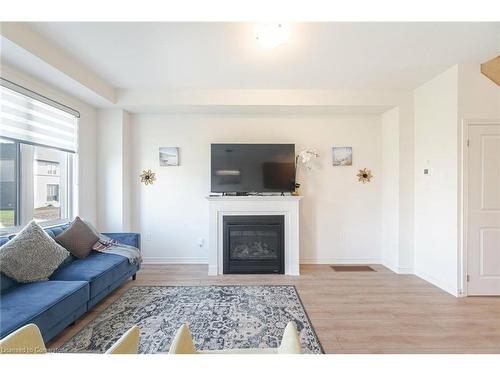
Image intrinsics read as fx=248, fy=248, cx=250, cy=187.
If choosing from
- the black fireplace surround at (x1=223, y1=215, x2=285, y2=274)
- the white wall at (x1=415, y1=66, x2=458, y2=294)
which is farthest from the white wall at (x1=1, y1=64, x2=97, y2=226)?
the white wall at (x1=415, y1=66, x2=458, y2=294)

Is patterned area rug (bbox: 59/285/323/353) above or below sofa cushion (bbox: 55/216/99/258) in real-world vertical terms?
below

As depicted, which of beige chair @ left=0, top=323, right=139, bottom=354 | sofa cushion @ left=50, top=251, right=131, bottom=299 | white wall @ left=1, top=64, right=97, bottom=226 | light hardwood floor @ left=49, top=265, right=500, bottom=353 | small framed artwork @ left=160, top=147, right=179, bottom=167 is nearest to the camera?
beige chair @ left=0, top=323, right=139, bottom=354

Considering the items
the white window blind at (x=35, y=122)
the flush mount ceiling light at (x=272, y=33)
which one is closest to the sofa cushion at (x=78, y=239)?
the white window blind at (x=35, y=122)

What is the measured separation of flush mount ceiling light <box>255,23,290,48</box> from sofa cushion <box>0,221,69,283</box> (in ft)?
8.85

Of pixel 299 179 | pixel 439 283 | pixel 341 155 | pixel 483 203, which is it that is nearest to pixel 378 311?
pixel 439 283

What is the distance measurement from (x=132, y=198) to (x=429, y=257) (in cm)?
433

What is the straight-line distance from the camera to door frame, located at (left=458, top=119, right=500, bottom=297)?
2760 millimetres

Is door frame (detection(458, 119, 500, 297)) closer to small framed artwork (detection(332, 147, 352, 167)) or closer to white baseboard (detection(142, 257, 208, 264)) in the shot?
small framed artwork (detection(332, 147, 352, 167))

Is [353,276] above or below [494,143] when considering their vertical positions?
below

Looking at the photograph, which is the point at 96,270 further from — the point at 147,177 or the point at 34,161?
the point at 147,177

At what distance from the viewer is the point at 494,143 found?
2.77 meters
